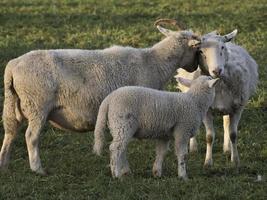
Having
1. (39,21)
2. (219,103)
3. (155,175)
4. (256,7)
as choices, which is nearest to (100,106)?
(155,175)

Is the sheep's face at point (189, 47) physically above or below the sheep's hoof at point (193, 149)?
above

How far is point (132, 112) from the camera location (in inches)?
306

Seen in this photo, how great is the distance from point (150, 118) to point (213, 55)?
1593mm

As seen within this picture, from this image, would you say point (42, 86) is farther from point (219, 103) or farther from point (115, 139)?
point (219, 103)

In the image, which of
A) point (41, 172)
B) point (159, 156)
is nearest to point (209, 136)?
point (159, 156)

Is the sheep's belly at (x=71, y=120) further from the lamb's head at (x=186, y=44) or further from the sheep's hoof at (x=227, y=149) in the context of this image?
→ the sheep's hoof at (x=227, y=149)

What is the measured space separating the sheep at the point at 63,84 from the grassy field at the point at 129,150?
1.81ft

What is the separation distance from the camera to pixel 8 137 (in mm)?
8570

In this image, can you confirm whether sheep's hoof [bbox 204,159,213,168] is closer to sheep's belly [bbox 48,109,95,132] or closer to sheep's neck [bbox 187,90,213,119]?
sheep's neck [bbox 187,90,213,119]

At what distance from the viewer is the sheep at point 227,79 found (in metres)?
9.01

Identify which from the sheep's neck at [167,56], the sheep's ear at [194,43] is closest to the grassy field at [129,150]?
the sheep's neck at [167,56]

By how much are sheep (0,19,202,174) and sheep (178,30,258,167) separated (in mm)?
726

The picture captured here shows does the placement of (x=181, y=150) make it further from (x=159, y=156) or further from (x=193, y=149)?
(x=193, y=149)

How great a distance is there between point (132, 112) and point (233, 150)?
Result: 2182mm
